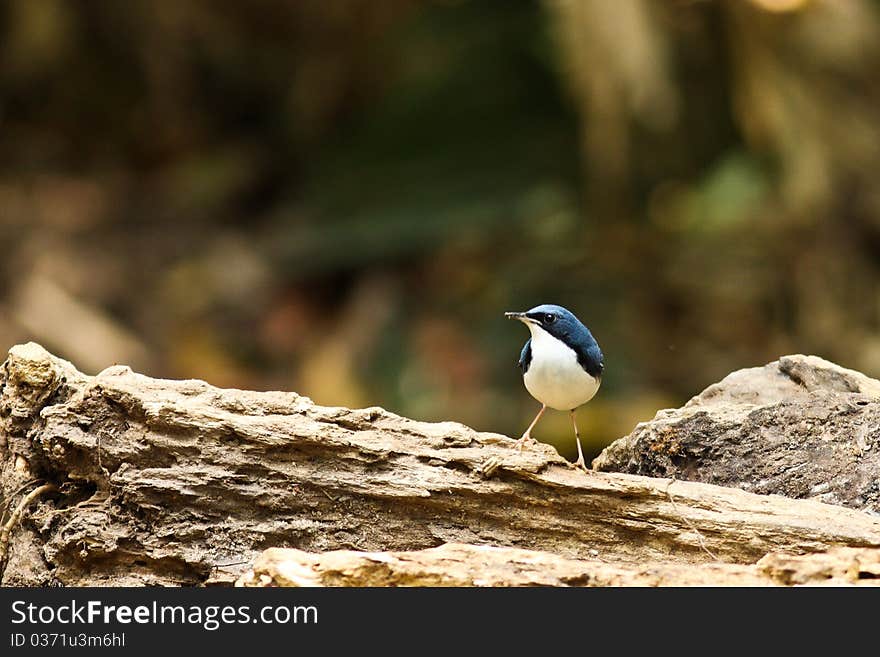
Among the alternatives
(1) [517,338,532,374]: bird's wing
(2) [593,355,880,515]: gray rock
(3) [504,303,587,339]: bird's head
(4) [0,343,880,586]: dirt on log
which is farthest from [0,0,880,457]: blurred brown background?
(4) [0,343,880,586]: dirt on log

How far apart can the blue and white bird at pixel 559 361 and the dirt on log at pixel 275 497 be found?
0.71 feet

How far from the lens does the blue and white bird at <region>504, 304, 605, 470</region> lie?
3756 mm

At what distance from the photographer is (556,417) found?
7.33 metres

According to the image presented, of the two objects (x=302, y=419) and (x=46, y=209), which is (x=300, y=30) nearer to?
(x=46, y=209)

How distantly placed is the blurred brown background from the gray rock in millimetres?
3080

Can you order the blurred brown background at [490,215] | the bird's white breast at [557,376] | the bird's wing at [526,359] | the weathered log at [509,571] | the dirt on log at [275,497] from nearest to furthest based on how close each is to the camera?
the weathered log at [509,571] → the dirt on log at [275,497] → the bird's white breast at [557,376] → the bird's wing at [526,359] → the blurred brown background at [490,215]

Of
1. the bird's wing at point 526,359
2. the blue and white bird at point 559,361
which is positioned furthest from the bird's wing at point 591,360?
the bird's wing at point 526,359

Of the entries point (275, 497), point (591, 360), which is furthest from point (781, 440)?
point (275, 497)

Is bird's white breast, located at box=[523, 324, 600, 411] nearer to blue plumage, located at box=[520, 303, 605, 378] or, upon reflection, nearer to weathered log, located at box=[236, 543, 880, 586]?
blue plumage, located at box=[520, 303, 605, 378]

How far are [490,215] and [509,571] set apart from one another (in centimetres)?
590

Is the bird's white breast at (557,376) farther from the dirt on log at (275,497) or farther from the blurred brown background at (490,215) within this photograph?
the blurred brown background at (490,215)

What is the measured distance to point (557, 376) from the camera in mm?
3742

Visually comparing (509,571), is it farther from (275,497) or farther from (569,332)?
(569,332)

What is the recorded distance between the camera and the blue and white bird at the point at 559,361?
3.76 m
